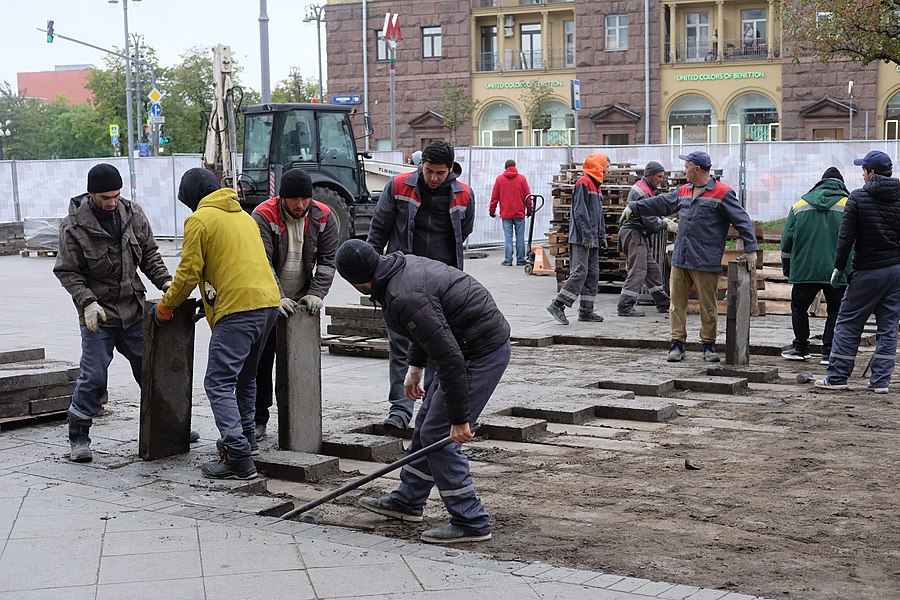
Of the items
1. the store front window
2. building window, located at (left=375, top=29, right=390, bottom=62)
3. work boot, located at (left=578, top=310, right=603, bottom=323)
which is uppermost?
building window, located at (left=375, top=29, right=390, bottom=62)

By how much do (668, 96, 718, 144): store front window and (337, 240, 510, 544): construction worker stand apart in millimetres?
48108

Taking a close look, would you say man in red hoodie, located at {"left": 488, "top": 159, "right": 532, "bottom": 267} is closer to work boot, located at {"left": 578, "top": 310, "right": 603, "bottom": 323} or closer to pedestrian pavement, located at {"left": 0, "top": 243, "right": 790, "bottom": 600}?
work boot, located at {"left": 578, "top": 310, "right": 603, "bottom": 323}

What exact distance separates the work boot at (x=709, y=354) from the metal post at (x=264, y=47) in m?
16.4

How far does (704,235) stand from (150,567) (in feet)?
23.8

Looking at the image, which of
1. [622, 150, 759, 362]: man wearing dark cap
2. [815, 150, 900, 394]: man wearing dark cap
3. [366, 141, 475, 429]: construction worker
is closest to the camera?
[366, 141, 475, 429]: construction worker

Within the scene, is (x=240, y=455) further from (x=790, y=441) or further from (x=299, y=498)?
(x=790, y=441)

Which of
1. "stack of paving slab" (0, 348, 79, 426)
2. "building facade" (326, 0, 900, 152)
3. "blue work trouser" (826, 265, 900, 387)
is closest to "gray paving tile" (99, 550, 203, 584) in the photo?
"stack of paving slab" (0, 348, 79, 426)

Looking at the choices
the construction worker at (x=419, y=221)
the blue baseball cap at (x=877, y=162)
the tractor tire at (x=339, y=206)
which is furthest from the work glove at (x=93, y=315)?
the tractor tire at (x=339, y=206)

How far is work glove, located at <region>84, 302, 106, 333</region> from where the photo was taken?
735 centimetres

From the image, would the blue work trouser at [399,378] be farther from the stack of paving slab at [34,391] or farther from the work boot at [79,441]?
the stack of paving slab at [34,391]

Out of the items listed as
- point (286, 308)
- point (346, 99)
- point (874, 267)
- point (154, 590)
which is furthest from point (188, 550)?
point (346, 99)

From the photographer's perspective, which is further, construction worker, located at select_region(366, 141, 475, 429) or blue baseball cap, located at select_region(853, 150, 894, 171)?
blue baseball cap, located at select_region(853, 150, 894, 171)

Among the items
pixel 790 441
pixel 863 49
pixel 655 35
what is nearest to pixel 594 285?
pixel 790 441

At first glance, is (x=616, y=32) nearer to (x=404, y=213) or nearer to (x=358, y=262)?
(x=404, y=213)
